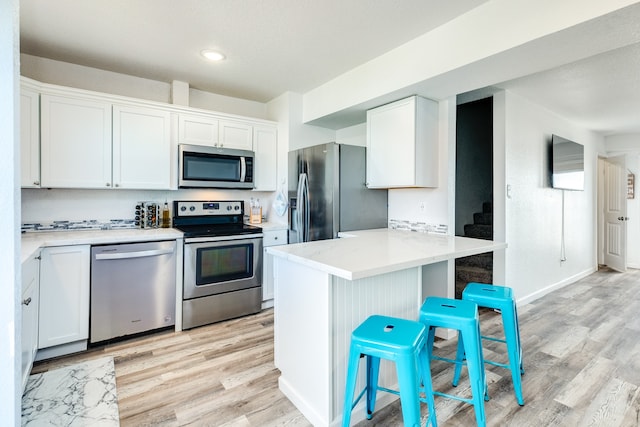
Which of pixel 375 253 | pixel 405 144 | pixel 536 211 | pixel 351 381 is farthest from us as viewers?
pixel 536 211

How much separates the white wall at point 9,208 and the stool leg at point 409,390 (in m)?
1.59

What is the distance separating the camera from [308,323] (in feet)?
5.84

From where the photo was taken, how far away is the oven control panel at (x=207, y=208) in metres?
3.35

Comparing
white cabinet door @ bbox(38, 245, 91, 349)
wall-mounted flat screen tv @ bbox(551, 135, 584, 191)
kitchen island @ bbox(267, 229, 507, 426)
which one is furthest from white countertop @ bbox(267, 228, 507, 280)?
wall-mounted flat screen tv @ bbox(551, 135, 584, 191)

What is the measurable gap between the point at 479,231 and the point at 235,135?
324 centimetres

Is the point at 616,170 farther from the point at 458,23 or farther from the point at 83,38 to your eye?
the point at 83,38

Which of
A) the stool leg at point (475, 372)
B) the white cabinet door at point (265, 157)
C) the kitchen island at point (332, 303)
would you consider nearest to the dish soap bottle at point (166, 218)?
the white cabinet door at point (265, 157)

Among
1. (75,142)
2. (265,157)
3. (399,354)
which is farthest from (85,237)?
(399,354)

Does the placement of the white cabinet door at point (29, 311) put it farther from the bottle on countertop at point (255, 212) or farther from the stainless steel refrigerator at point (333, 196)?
the stainless steel refrigerator at point (333, 196)

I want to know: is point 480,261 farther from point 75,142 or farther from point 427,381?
point 75,142

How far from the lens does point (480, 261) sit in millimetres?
3857

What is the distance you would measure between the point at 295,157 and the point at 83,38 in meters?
2.12

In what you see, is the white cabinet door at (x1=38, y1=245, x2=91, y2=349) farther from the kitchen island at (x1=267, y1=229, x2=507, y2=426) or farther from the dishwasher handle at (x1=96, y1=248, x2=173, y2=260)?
the kitchen island at (x1=267, y1=229, x2=507, y2=426)

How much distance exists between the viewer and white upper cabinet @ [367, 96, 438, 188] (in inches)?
108
